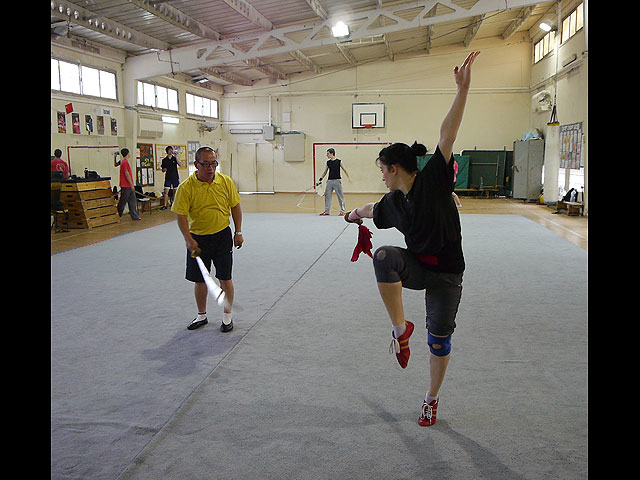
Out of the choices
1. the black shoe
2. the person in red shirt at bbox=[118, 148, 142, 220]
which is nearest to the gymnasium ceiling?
the person in red shirt at bbox=[118, 148, 142, 220]

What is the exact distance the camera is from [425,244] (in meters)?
3.18

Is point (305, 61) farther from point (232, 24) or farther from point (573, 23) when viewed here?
point (573, 23)

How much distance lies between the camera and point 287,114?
25.5m

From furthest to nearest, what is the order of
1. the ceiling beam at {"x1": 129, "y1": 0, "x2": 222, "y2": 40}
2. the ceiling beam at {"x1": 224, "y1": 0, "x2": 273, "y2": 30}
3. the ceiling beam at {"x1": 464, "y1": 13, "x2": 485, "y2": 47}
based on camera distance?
the ceiling beam at {"x1": 464, "y1": 13, "x2": 485, "y2": 47}, the ceiling beam at {"x1": 224, "y1": 0, "x2": 273, "y2": 30}, the ceiling beam at {"x1": 129, "y1": 0, "x2": 222, "y2": 40}

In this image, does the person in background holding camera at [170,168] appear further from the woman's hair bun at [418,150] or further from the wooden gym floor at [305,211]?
the woman's hair bun at [418,150]

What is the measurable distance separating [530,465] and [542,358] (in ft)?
5.86

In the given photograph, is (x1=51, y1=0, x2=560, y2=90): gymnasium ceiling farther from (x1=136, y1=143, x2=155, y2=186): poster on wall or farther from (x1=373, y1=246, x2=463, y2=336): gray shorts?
(x1=373, y1=246, x2=463, y2=336): gray shorts

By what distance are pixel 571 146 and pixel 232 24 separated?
10.3 meters

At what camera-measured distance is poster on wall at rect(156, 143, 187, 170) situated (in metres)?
19.6

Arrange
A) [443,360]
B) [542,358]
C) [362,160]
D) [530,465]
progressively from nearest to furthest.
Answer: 1. [530,465]
2. [443,360]
3. [542,358]
4. [362,160]

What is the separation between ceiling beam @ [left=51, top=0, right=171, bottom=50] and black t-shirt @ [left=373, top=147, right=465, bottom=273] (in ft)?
37.0

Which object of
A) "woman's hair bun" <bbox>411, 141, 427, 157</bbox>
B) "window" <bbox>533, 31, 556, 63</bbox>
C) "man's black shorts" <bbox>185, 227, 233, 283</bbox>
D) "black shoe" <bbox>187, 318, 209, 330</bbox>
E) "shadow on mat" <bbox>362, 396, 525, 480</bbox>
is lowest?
"shadow on mat" <bbox>362, 396, 525, 480</bbox>
